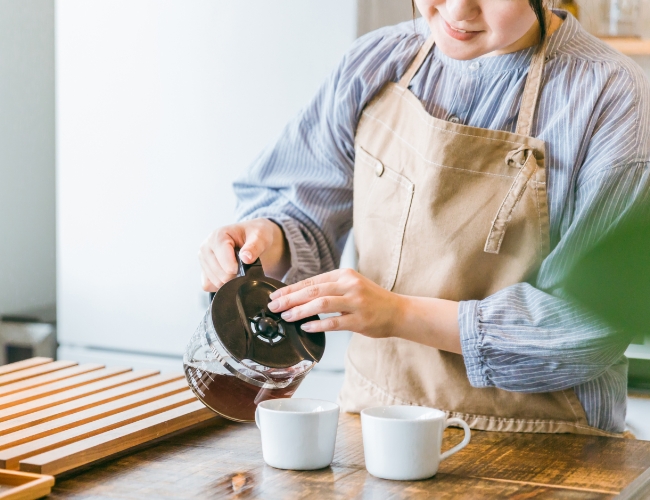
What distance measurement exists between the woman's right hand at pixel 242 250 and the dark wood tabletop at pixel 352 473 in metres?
0.20

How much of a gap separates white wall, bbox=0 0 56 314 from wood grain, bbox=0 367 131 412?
3.64 ft

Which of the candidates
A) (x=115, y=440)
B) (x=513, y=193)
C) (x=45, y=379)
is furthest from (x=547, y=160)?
(x=45, y=379)

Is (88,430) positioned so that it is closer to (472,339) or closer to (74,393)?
(74,393)

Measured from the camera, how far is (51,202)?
2232mm

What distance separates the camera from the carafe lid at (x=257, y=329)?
0.82 m

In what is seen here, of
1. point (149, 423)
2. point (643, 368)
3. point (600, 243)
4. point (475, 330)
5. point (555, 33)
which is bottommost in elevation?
point (643, 368)

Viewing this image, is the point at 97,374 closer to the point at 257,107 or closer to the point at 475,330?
the point at 475,330

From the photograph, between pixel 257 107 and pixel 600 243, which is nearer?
pixel 600 243

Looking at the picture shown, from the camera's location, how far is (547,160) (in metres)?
1.02

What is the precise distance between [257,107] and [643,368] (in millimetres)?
946

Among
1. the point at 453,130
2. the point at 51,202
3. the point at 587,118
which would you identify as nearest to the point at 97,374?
the point at 453,130

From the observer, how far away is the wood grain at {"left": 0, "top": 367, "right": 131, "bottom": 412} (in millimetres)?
994

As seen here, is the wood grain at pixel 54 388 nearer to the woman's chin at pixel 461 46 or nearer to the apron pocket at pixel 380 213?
the apron pocket at pixel 380 213

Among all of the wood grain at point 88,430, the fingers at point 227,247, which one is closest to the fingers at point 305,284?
the fingers at point 227,247
